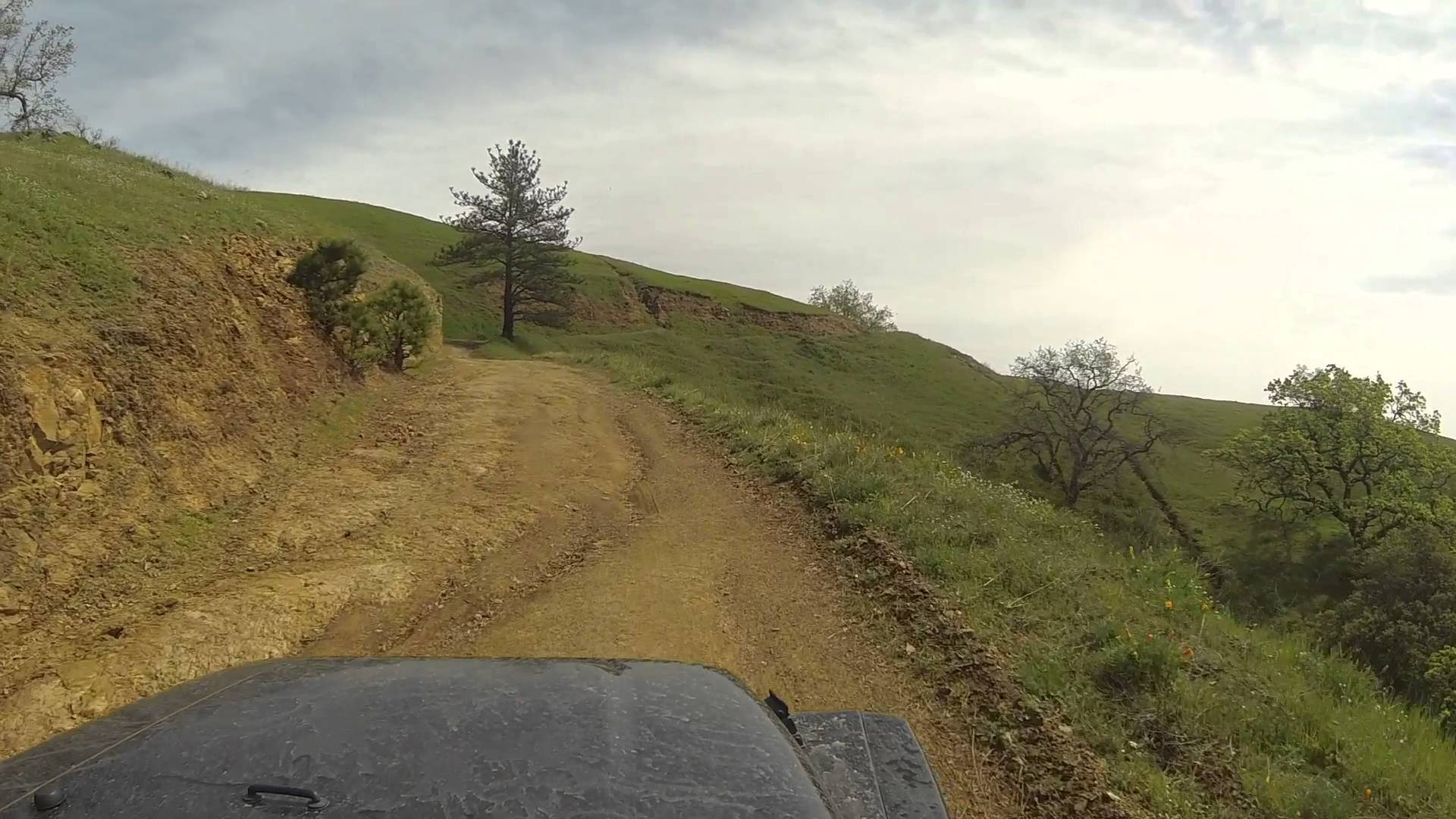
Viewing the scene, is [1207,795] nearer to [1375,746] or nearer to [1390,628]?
[1375,746]

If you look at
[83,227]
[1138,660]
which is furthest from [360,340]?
[1138,660]

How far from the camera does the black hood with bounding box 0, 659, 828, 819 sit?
180 cm

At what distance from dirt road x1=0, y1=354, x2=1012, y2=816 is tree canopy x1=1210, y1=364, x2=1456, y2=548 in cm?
2933

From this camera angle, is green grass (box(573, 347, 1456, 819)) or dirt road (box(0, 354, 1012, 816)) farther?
dirt road (box(0, 354, 1012, 816))

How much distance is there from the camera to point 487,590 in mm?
7418

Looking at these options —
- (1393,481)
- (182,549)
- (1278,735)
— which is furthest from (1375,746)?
(1393,481)

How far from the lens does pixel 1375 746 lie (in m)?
4.95

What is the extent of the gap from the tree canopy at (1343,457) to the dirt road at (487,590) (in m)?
29.3

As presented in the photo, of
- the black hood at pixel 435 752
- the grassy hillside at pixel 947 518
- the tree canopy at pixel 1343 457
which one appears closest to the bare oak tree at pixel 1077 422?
the tree canopy at pixel 1343 457

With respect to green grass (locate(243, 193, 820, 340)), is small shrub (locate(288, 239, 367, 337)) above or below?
below

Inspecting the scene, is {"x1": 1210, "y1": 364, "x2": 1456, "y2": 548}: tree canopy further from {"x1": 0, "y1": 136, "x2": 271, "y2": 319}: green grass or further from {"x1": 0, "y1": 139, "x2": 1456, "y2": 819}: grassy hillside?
{"x1": 0, "y1": 136, "x2": 271, "y2": 319}: green grass

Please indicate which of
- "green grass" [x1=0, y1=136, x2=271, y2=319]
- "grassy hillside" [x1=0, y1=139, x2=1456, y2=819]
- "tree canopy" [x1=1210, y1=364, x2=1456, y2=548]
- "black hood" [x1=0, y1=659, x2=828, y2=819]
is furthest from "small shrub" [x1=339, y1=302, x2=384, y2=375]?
"tree canopy" [x1=1210, y1=364, x2=1456, y2=548]

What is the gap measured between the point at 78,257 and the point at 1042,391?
34813 mm

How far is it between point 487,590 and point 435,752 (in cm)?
570
